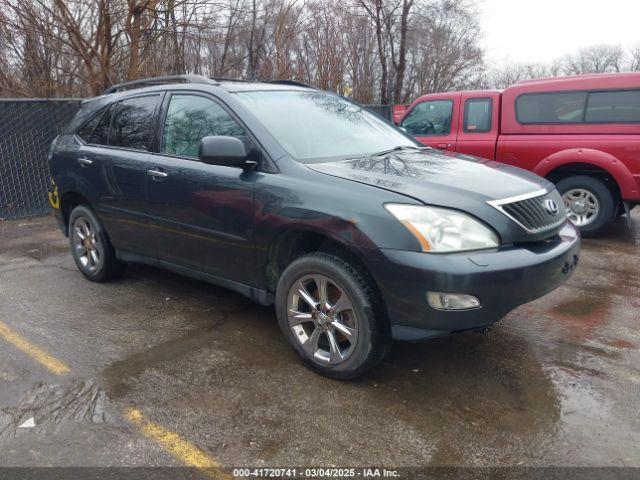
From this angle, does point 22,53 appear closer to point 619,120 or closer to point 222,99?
point 222,99

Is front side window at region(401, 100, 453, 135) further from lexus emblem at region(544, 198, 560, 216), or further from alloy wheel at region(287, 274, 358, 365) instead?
alloy wheel at region(287, 274, 358, 365)

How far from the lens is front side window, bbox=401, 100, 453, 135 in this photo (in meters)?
7.72

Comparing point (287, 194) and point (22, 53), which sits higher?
point (22, 53)

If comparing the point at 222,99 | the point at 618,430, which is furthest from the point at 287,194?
the point at 618,430

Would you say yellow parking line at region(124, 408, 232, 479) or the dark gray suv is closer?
yellow parking line at region(124, 408, 232, 479)

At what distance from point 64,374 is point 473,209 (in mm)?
2579

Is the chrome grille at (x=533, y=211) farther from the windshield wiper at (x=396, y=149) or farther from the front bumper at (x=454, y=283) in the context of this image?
the windshield wiper at (x=396, y=149)

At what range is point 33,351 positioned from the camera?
137 inches

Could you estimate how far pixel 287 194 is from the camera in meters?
3.09

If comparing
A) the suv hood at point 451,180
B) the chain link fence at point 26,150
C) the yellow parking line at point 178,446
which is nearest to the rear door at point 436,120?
the suv hood at point 451,180

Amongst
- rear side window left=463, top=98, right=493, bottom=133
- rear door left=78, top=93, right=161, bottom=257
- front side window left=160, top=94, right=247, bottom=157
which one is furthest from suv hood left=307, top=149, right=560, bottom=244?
rear side window left=463, top=98, right=493, bottom=133

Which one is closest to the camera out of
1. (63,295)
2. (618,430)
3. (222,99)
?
(618,430)

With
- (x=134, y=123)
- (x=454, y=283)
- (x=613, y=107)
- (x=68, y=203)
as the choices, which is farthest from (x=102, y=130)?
(x=613, y=107)

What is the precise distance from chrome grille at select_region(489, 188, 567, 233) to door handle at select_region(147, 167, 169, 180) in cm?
229
